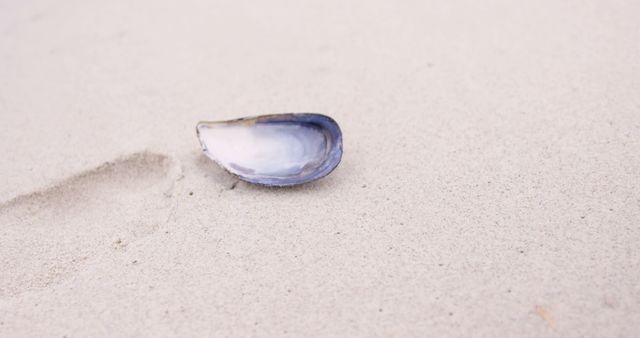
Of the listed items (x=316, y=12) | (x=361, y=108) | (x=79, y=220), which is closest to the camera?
(x=79, y=220)

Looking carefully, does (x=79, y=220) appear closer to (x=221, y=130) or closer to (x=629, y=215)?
(x=221, y=130)

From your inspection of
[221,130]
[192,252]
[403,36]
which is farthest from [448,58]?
[192,252]

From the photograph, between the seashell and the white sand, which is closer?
the white sand

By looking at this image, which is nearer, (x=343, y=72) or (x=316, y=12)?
(x=343, y=72)

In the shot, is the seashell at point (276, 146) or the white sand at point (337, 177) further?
the seashell at point (276, 146)

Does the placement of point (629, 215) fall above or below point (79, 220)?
above
